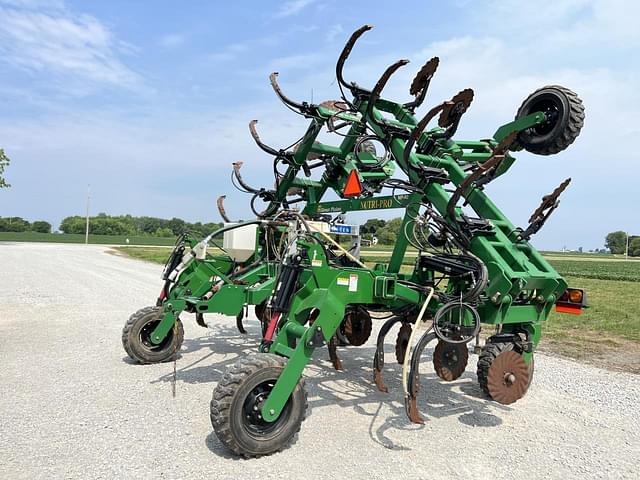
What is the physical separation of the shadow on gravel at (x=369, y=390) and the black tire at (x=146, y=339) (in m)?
0.28

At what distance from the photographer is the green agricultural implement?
3.88 meters

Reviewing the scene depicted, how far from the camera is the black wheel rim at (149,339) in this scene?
649 centimetres

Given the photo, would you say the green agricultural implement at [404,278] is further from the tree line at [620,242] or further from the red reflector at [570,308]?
the tree line at [620,242]

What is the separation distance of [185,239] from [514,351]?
4536 mm

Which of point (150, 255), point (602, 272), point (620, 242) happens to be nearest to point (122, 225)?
point (150, 255)

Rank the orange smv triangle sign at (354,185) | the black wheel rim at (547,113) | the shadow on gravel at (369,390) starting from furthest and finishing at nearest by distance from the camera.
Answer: the orange smv triangle sign at (354,185) < the black wheel rim at (547,113) < the shadow on gravel at (369,390)

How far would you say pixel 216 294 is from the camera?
6254mm

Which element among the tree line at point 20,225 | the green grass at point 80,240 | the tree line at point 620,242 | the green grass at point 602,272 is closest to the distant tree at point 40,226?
the tree line at point 20,225

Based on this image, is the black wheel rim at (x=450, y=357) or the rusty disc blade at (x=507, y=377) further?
the black wheel rim at (x=450, y=357)

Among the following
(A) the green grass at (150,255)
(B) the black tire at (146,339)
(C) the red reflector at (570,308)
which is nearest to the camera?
(C) the red reflector at (570,308)

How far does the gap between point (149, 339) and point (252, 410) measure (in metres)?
3.22

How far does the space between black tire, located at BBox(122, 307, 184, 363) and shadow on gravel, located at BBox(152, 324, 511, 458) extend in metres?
0.28

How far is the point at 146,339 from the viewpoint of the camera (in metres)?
6.54

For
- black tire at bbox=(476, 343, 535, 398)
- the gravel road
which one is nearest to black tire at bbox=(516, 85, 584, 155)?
black tire at bbox=(476, 343, 535, 398)
